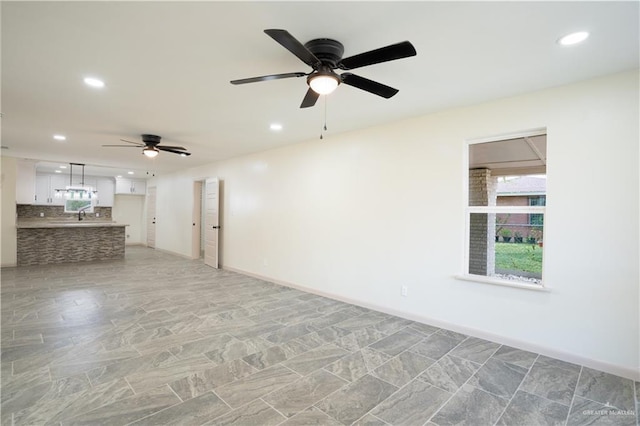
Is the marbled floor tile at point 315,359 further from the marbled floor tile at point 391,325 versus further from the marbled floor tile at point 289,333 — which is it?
the marbled floor tile at point 391,325

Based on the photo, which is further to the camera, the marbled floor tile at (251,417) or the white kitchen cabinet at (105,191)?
the white kitchen cabinet at (105,191)

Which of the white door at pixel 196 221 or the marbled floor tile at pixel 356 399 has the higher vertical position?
the white door at pixel 196 221

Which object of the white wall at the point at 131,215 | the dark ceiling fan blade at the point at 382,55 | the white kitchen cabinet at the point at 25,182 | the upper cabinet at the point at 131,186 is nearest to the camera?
the dark ceiling fan blade at the point at 382,55

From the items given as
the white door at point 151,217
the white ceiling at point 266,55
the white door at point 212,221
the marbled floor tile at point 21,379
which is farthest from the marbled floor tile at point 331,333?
the white door at point 151,217

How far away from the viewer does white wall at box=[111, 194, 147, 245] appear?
36.3 ft

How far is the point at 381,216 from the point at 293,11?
9.08 ft

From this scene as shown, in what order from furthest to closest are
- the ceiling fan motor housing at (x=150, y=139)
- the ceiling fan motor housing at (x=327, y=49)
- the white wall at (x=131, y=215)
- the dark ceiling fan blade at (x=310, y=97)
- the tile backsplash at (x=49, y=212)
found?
the white wall at (x=131, y=215) → the tile backsplash at (x=49, y=212) → the ceiling fan motor housing at (x=150, y=139) → the dark ceiling fan blade at (x=310, y=97) → the ceiling fan motor housing at (x=327, y=49)

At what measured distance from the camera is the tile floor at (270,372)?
6.59 feet

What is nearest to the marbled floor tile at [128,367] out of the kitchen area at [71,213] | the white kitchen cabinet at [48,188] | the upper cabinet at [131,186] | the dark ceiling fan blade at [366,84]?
the dark ceiling fan blade at [366,84]

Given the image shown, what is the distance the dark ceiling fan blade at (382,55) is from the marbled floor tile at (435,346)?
2.54 meters

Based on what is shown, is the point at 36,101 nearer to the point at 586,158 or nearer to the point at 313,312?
the point at 313,312

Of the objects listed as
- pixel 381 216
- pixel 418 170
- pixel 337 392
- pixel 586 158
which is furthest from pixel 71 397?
pixel 586 158

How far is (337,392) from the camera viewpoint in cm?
226

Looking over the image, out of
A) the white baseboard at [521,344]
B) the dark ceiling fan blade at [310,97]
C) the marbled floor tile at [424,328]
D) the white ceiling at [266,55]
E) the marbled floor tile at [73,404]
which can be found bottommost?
the marbled floor tile at [73,404]
